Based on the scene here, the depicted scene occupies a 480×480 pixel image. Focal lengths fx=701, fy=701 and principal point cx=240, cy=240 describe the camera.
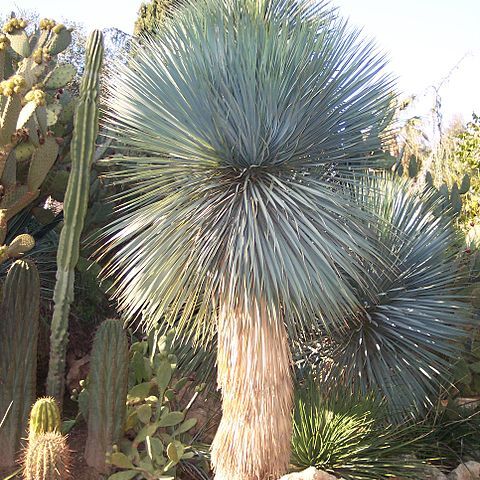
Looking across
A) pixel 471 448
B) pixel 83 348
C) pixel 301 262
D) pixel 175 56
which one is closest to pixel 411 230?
pixel 471 448

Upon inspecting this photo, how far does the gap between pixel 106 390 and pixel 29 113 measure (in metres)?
1.71

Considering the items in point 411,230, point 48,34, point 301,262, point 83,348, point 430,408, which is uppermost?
point 48,34

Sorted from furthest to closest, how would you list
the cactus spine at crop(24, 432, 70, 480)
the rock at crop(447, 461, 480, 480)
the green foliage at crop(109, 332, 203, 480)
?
the rock at crop(447, 461, 480, 480), the green foliage at crop(109, 332, 203, 480), the cactus spine at crop(24, 432, 70, 480)

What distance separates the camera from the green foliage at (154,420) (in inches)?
159

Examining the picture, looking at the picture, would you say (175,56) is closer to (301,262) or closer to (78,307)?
(301,262)

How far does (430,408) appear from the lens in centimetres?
505

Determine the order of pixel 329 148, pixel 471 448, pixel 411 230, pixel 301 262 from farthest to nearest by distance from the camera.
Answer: pixel 411 230 < pixel 471 448 < pixel 329 148 < pixel 301 262

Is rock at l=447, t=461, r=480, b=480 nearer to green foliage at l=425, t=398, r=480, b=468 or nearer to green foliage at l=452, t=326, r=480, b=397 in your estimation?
green foliage at l=425, t=398, r=480, b=468

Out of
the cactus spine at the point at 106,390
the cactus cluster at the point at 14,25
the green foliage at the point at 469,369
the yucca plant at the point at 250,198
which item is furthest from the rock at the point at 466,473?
the cactus cluster at the point at 14,25

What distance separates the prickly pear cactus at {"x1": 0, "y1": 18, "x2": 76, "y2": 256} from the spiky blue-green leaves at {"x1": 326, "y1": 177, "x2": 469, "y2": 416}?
2090 millimetres

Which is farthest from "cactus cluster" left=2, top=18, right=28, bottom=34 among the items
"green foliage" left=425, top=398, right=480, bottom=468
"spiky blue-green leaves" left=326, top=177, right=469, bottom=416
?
"green foliage" left=425, top=398, right=480, bottom=468

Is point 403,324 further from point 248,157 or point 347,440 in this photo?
point 248,157

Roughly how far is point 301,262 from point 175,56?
141 centimetres

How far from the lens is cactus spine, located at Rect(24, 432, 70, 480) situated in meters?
3.45
